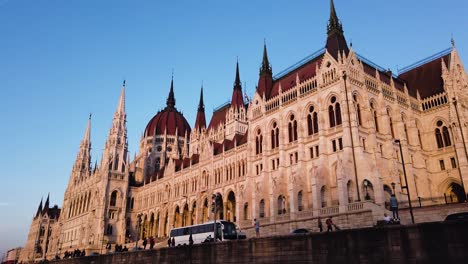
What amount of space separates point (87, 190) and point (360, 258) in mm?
87046

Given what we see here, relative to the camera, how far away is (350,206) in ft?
130

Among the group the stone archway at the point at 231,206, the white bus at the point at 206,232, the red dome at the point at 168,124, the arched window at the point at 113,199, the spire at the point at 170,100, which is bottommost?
the white bus at the point at 206,232

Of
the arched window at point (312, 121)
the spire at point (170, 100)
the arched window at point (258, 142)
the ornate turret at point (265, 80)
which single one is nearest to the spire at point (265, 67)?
the ornate turret at point (265, 80)

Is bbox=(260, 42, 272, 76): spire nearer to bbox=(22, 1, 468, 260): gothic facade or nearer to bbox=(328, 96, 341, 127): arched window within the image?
bbox=(22, 1, 468, 260): gothic facade

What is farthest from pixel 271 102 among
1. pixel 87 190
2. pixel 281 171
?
pixel 87 190

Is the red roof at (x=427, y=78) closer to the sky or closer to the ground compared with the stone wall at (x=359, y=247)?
closer to the sky

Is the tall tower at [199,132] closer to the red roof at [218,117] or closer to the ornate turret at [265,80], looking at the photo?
A: the red roof at [218,117]

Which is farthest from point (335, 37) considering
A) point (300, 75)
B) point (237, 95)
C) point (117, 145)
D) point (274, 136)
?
point (117, 145)

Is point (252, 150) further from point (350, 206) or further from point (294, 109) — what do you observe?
point (350, 206)

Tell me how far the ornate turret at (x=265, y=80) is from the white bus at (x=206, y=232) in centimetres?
2703

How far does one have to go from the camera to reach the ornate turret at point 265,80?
63.8m

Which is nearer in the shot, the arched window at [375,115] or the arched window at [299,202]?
the arched window at [299,202]

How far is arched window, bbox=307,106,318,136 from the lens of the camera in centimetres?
4928

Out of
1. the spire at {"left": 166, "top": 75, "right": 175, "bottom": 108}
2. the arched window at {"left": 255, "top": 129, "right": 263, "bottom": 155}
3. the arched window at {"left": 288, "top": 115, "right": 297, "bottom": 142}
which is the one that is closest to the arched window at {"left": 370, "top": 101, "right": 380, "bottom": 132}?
the arched window at {"left": 288, "top": 115, "right": 297, "bottom": 142}
